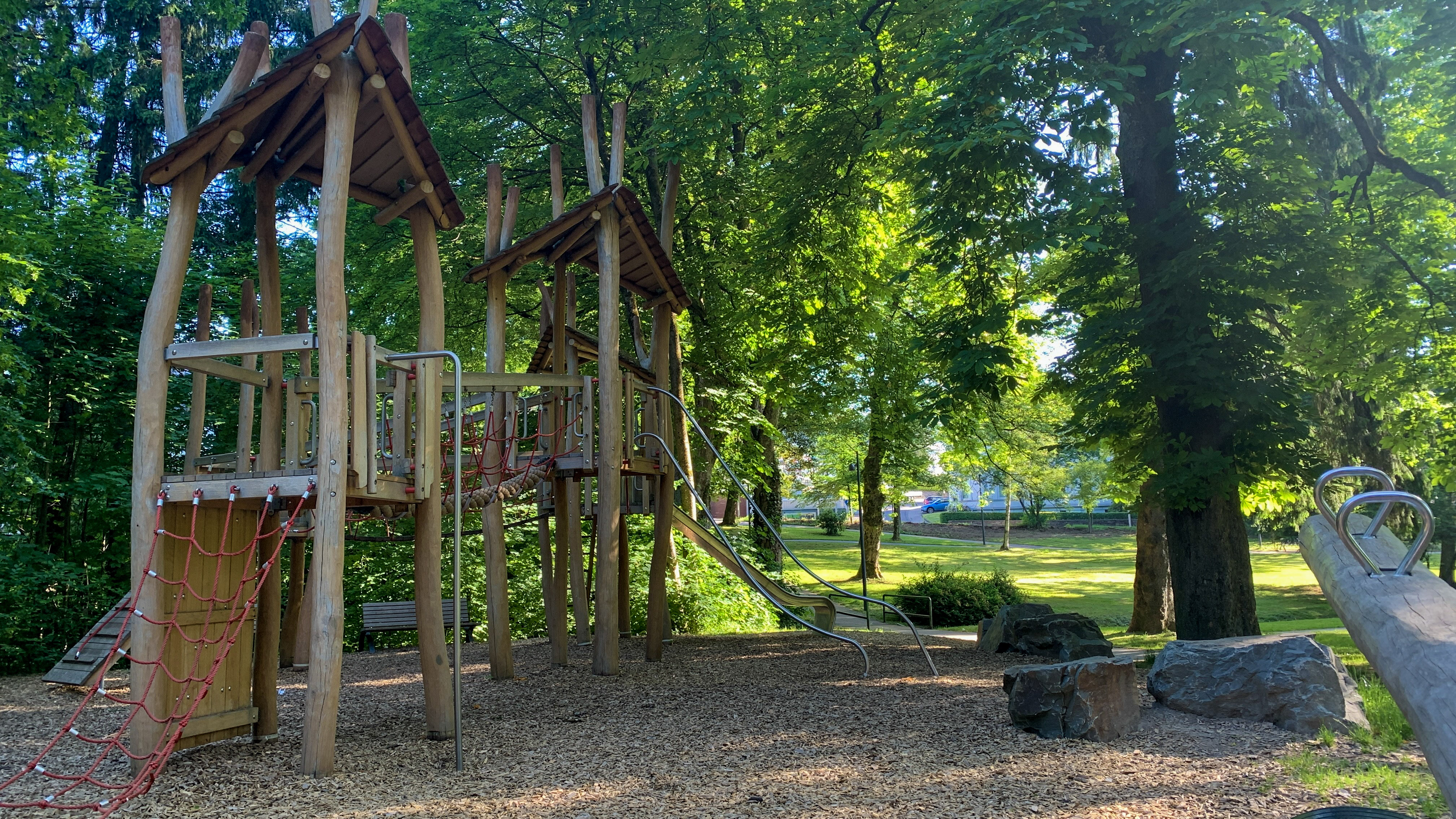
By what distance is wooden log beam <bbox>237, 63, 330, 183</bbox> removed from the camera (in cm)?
585

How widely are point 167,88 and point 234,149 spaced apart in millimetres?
573

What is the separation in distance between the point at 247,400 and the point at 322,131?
207 cm

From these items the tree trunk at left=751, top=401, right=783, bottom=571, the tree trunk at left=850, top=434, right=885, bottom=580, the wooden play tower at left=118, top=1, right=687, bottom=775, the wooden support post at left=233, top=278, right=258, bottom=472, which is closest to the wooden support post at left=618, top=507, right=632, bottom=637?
the wooden play tower at left=118, top=1, right=687, bottom=775

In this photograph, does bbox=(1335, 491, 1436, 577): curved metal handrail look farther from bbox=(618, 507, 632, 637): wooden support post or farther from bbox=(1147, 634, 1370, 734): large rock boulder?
bbox=(618, 507, 632, 637): wooden support post

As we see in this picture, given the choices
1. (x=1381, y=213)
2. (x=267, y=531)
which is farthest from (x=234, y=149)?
(x=1381, y=213)

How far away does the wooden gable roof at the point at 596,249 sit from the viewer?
9.58m

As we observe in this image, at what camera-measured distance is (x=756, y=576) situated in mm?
11477

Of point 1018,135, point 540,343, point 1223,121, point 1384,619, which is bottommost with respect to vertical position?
point 1384,619

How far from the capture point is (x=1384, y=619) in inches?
124

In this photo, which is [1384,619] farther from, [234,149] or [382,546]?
[382,546]

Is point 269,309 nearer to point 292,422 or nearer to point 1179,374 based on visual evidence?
point 292,422

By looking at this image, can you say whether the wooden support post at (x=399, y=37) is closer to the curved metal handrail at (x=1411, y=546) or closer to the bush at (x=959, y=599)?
the curved metal handrail at (x=1411, y=546)

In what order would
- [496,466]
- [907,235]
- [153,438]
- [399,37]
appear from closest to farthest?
[153,438]
[399,37]
[496,466]
[907,235]

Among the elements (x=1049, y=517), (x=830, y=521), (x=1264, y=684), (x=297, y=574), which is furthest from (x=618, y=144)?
(x=1049, y=517)
